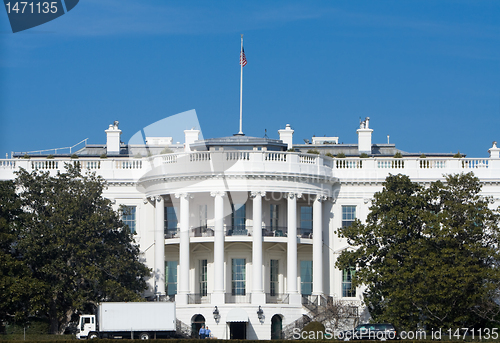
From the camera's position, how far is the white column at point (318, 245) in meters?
60.8

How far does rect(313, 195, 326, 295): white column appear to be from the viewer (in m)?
60.8

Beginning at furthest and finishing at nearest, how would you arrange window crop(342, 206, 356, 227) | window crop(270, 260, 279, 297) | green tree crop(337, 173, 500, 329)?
window crop(342, 206, 356, 227) → window crop(270, 260, 279, 297) → green tree crop(337, 173, 500, 329)

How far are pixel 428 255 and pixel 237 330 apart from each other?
44.7 feet

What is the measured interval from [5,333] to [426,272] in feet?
76.4

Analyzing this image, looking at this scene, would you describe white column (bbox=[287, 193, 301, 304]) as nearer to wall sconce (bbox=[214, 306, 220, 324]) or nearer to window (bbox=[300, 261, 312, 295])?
window (bbox=[300, 261, 312, 295])

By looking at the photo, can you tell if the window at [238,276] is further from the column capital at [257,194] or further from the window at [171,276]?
the column capital at [257,194]

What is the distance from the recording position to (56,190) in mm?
54812

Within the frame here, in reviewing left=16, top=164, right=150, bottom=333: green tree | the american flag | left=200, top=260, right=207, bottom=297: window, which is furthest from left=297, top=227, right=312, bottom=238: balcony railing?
the american flag

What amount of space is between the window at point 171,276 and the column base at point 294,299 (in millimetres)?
8397

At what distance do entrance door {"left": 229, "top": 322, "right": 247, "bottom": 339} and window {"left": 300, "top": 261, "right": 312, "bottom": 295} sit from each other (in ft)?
20.5

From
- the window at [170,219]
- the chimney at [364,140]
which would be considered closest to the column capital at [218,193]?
the window at [170,219]

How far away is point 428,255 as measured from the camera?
5184cm

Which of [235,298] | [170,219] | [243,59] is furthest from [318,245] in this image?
[243,59]

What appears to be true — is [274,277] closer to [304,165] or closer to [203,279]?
[203,279]
